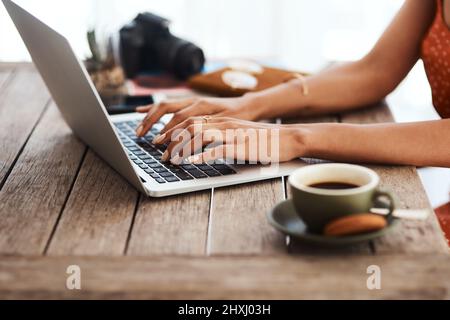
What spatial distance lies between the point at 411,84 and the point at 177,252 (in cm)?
236

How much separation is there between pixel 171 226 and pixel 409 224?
317mm

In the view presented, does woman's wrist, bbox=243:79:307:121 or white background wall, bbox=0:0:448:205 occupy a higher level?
woman's wrist, bbox=243:79:307:121

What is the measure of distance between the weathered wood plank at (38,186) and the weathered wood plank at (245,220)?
0.23 metres

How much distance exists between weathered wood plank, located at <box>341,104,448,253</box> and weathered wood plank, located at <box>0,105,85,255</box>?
0.46 meters

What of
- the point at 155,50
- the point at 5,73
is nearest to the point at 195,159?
the point at 155,50

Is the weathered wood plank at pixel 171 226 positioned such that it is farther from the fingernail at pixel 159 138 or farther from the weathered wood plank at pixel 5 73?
the weathered wood plank at pixel 5 73

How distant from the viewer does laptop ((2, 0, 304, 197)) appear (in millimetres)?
1073

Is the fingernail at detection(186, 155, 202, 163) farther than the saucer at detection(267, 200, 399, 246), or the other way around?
the fingernail at detection(186, 155, 202, 163)

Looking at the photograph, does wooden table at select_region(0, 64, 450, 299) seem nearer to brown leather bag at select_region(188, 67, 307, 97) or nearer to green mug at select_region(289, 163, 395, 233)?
green mug at select_region(289, 163, 395, 233)

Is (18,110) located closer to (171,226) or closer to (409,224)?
(171,226)

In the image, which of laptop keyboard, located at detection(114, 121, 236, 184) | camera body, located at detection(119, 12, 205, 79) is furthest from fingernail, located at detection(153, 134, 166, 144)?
camera body, located at detection(119, 12, 205, 79)

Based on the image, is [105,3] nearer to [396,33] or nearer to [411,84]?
[411,84]

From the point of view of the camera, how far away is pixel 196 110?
133cm
